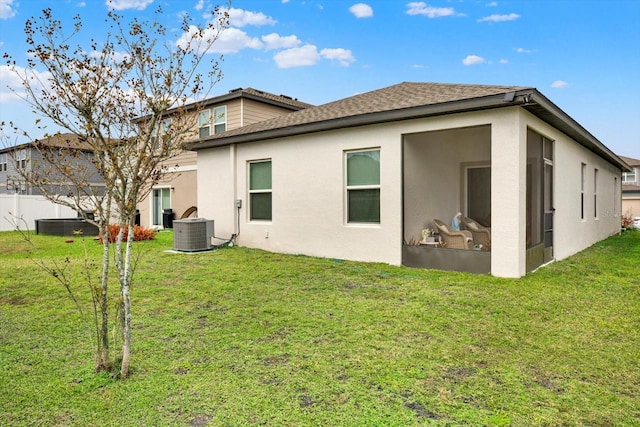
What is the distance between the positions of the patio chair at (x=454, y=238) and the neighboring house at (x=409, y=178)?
53cm

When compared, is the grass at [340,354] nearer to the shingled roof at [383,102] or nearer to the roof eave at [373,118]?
the roof eave at [373,118]

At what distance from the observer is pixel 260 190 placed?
10219mm

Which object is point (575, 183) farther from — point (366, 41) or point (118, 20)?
point (118, 20)

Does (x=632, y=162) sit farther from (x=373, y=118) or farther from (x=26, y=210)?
(x=26, y=210)

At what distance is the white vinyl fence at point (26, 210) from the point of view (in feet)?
60.3

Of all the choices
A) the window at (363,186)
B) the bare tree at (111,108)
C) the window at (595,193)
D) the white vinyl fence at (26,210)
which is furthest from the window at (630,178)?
the bare tree at (111,108)

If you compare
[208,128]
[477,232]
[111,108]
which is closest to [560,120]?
[477,232]

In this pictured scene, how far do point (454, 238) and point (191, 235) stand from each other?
5948 millimetres

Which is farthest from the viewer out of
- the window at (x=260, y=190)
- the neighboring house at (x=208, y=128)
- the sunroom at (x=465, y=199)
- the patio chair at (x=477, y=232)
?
the neighboring house at (x=208, y=128)

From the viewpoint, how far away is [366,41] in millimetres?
13211

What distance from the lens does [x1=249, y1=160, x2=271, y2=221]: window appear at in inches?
397

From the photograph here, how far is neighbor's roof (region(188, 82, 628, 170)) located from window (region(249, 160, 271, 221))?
0.71 metres

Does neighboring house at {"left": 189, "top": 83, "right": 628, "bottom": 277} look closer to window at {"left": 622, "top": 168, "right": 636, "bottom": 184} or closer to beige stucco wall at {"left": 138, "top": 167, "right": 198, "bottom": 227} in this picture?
beige stucco wall at {"left": 138, "top": 167, "right": 198, "bottom": 227}

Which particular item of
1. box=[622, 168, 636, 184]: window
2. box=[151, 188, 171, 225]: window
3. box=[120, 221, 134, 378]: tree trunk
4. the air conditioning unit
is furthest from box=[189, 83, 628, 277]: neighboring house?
box=[622, 168, 636, 184]: window
